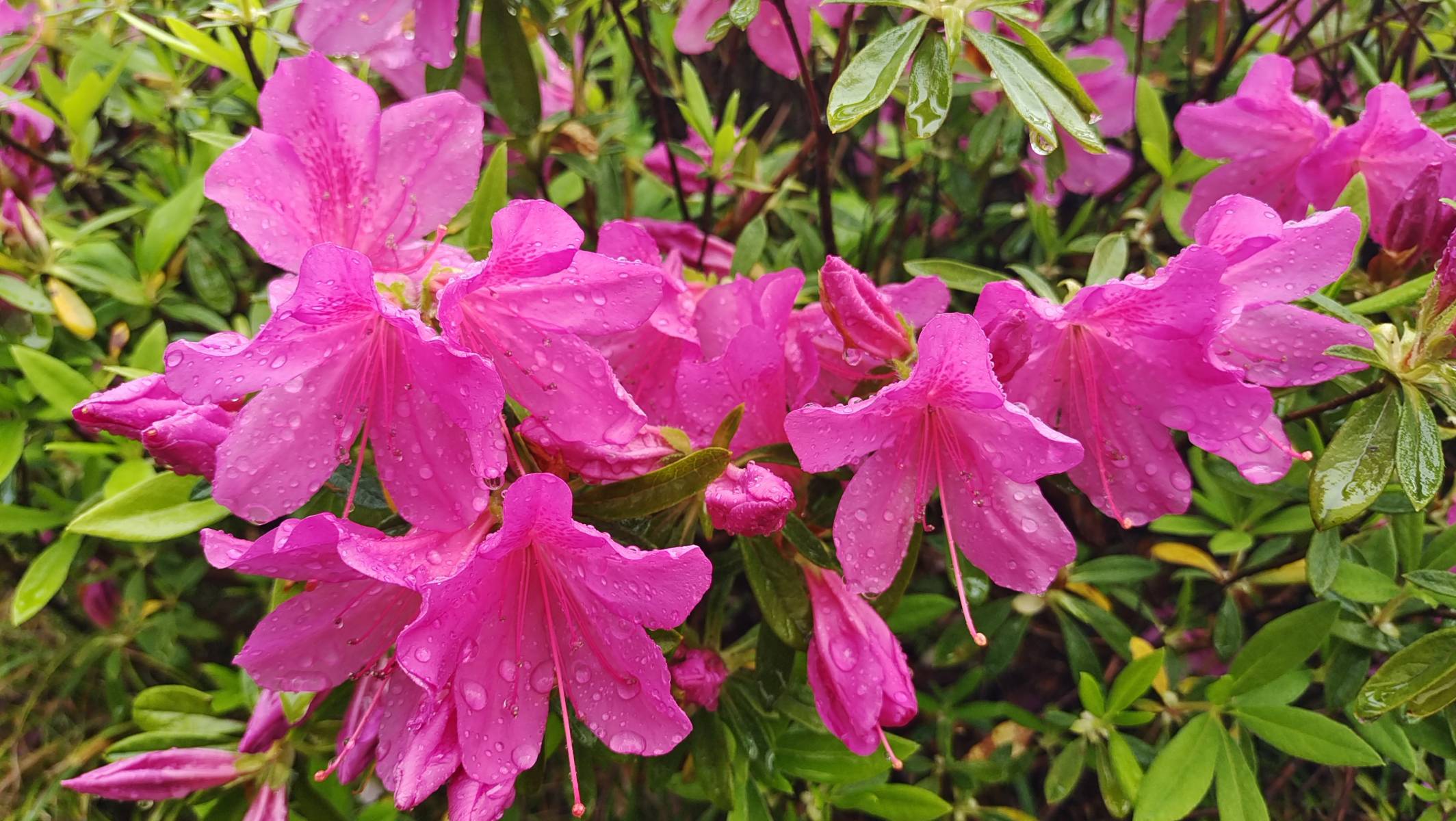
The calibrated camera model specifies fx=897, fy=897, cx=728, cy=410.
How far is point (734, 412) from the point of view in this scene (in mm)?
753

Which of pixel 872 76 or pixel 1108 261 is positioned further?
pixel 1108 261

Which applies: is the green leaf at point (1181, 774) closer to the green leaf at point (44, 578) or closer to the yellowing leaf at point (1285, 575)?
the yellowing leaf at point (1285, 575)

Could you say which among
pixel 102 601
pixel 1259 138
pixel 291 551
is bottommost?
pixel 102 601

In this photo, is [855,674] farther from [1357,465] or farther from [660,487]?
[1357,465]

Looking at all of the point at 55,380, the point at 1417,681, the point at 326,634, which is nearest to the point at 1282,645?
the point at 1417,681

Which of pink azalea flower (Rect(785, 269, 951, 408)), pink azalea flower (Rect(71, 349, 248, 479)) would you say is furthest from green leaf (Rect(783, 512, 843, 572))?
pink azalea flower (Rect(71, 349, 248, 479))

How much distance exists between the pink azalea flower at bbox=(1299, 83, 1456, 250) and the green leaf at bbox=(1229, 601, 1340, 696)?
→ 0.41m

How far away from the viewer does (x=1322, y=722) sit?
968 mm

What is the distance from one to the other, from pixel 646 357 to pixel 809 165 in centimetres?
75

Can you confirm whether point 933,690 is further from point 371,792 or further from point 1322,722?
point 371,792

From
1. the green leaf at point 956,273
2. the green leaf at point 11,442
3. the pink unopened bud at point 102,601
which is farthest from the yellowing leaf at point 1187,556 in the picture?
the pink unopened bud at point 102,601

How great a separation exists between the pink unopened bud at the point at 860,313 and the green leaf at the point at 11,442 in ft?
3.58

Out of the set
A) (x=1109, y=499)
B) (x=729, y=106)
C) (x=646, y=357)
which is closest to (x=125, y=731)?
(x=646, y=357)

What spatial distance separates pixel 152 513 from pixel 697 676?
0.61m
